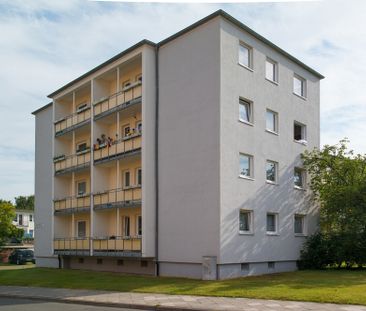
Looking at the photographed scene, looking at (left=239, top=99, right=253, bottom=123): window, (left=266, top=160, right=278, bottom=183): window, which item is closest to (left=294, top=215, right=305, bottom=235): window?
(left=266, top=160, right=278, bottom=183): window

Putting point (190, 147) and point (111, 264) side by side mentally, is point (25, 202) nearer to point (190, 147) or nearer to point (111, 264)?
point (111, 264)

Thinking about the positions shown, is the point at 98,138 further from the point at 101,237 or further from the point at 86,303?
the point at 86,303

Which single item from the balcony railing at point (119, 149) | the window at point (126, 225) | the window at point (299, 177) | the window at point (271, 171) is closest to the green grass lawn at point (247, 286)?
the window at point (126, 225)

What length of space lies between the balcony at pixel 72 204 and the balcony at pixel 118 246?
267cm

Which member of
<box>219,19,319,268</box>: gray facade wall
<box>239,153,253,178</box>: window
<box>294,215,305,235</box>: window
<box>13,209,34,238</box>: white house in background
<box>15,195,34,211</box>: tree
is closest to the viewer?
<box>219,19,319,268</box>: gray facade wall

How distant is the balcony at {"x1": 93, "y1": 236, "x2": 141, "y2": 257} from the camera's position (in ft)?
78.1

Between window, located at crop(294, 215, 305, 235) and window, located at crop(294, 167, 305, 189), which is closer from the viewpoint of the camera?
window, located at crop(294, 215, 305, 235)

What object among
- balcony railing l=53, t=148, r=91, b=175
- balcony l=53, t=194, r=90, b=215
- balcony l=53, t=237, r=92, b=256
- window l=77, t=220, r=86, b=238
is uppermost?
balcony railing l=53, t=148, r=91, b=175

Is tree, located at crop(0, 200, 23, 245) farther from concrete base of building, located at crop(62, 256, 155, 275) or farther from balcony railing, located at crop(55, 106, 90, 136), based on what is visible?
balcony railing, located at crop(55, 106, 90, 136)

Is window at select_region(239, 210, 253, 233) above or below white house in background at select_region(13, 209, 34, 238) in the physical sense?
above

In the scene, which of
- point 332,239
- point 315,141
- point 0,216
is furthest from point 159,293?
point 0,216

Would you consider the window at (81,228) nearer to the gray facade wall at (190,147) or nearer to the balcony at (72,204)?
the balcony at (72,204)

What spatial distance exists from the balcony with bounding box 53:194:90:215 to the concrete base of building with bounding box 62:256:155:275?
292cm

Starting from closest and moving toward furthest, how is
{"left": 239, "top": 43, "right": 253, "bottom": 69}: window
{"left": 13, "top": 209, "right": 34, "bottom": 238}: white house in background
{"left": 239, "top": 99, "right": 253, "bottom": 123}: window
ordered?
{"left": 239, "top": 99, "right": 253, "bottom": 123}: window → {"left": 239, "top": 43, "right": 253, "bottom": 69}: window → {"left": 13, "top": 209, "right": 34, "bottom": 238}: white house in background
